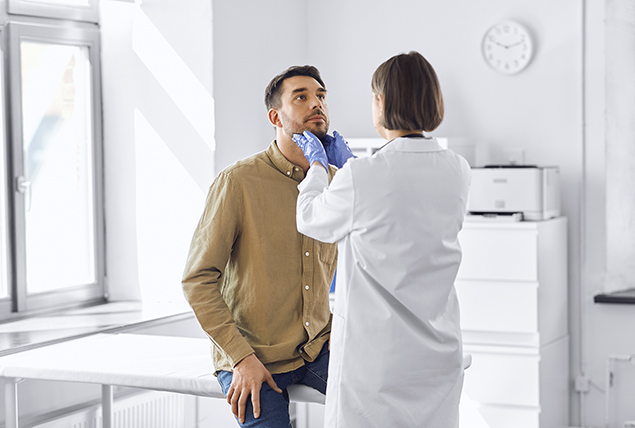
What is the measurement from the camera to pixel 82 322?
9.48 feet

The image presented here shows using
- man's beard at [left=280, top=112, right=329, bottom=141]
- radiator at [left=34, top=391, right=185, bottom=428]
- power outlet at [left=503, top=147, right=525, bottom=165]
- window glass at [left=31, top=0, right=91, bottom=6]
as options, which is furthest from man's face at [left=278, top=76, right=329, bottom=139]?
power outlet at [left=503, top=147, right=525, bottom=165]

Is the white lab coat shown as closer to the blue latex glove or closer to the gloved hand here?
the blue latex glove

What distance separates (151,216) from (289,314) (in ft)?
5.58

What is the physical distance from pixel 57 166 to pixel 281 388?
6.05 feet

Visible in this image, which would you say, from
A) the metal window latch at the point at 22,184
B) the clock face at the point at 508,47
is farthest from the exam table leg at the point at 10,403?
the clock face at the point at 508,47

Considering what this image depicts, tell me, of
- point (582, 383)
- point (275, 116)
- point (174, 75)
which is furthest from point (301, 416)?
point (275, 116)

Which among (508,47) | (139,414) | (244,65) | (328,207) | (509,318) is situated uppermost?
(508,47)

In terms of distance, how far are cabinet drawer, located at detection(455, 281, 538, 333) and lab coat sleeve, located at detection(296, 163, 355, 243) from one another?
6.36ft

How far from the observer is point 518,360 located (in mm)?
3340

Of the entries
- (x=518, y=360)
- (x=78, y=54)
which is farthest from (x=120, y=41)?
(x=518, y=360)

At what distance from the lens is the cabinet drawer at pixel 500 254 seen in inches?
131

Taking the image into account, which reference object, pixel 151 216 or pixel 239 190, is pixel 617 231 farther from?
pixel 239 190

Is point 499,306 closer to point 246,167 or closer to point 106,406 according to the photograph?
point 106,406

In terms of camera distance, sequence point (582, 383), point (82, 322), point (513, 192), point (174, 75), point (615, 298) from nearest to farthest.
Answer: point (82, 322)
point (174, 75)
point (513, 192)
point (615, 298)
point (582, 383)
